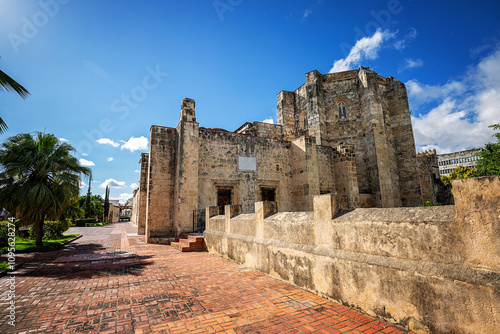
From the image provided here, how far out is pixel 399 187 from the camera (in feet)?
63.1

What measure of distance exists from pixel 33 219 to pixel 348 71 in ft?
76.6

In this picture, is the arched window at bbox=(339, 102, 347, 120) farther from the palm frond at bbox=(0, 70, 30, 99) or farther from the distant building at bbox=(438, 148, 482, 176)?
the distant building at bbox=(438, 148, 482, 176)

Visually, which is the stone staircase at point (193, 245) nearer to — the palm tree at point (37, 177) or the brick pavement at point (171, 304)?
the brick pavement at point (171, 304)

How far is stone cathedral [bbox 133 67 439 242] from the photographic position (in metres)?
12.1

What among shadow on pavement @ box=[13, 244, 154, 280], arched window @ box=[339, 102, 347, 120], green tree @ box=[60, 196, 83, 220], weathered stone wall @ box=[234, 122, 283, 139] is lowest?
shadow on pavement @ box=[13, 244, 154, 280]

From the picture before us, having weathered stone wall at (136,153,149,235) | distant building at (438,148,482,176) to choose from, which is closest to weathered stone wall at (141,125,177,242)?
weathered stone wall at (136,153,149,235)

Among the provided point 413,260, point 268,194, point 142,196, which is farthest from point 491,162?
point 142,196

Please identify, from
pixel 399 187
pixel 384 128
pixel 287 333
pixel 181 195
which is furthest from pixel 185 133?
pixel 399 187

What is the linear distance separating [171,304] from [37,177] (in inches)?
397

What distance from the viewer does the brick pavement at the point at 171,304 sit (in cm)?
301

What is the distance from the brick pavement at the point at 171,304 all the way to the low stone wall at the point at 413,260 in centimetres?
28

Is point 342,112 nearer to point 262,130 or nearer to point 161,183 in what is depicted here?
point 262,130

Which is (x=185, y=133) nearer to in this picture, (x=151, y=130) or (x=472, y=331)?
(x=151, y=130)

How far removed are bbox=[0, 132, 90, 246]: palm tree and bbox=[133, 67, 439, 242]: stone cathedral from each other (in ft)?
11.6
